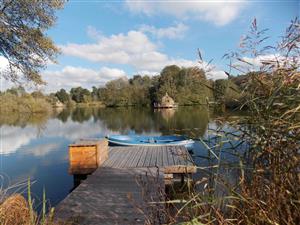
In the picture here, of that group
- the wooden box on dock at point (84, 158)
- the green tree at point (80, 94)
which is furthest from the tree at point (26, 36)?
the green tree at point (80, 94)

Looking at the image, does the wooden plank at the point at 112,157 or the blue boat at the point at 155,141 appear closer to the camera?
the wooden plank at the point at 112,157

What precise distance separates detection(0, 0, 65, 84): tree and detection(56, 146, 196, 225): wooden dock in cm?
311

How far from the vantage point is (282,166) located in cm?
137

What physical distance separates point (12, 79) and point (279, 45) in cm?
662

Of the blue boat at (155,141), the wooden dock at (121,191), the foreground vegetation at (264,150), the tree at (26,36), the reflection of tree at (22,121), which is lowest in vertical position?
the reflection of tree at (22,121)

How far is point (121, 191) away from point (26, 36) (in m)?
4.18

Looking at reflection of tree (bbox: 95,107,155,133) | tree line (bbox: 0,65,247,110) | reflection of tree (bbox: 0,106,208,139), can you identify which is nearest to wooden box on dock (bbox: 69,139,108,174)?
reflection of tree (bbox: 0,106,208,139)

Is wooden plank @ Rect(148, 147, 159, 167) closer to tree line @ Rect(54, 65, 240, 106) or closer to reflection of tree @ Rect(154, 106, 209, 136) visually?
reflection of tree @ Rect(154, 106, 209, 136)

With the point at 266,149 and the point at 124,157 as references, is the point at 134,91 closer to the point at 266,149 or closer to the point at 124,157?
the point at 124,157

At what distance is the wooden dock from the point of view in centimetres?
254

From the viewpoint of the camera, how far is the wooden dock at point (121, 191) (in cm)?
254

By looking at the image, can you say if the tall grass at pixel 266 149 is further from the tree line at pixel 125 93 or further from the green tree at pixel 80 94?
the green tree at pixel 80 94

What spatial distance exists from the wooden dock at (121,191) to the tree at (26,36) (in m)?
3.11

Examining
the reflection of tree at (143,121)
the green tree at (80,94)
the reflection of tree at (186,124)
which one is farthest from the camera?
the green tree at (80,94)
